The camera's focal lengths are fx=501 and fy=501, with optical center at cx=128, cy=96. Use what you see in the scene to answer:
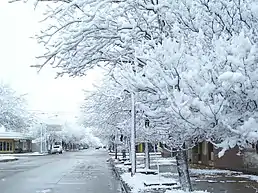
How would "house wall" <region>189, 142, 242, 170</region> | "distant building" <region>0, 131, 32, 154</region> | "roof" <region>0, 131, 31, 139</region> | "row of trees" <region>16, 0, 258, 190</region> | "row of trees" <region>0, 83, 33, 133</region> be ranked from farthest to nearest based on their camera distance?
1. "distant building" <region>0, 131, 32, 154</region>
2. "roof" <region>0, 131, 31, 139</region>
3. "row of trees" <region>0, 83, 33, 133</region>
4. "house wall" <region>189, 142, 242, 170</region>
5. "row of trees" <region>16, 0, 258, 190</region>

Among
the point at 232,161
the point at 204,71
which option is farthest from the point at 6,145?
the point at 204,71

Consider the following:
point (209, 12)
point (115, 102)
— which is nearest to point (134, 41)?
point (209, 12)

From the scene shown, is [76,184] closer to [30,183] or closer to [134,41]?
[30,183]

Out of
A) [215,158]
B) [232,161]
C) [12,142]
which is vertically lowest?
[232,161]

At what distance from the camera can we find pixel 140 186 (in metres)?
18.0

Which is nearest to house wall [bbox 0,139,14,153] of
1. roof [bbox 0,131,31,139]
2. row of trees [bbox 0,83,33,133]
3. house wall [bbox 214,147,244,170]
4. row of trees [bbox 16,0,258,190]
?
roof [bbox 0,131,31,139]

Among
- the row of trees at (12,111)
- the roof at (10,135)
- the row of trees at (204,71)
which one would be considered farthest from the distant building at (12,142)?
the row of trees at (204,71)

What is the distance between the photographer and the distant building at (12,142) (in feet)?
303

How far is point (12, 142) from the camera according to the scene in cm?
9488

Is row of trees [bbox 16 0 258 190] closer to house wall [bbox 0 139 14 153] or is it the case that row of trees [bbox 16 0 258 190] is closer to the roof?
the roof

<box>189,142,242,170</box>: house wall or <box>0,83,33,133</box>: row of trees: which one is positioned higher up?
<box>0,83,33,133</box>: row of trees

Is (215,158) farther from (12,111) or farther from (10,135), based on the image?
(10,135)

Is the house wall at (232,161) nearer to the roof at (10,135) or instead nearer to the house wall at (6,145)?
the roof at (10,135)

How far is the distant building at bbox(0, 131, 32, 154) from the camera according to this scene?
92250 mm
